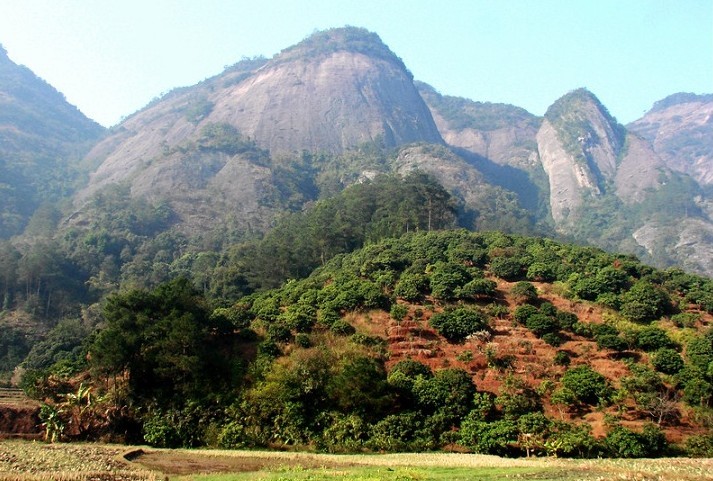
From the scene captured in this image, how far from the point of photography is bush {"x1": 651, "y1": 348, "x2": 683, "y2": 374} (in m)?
33.9

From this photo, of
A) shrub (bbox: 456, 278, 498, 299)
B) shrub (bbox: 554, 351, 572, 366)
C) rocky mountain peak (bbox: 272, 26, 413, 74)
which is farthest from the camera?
rocky mountain peak (bbox: 272, 26, 413, 74)

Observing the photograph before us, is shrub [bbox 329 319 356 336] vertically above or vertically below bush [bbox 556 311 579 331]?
below

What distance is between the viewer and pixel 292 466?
23609 mm

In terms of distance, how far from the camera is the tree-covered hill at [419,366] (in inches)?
1180

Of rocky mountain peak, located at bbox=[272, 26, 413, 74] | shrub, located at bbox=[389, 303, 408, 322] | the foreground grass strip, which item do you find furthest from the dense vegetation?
rocky mountain peak, located at bbox=[272, 26, 413, 74]

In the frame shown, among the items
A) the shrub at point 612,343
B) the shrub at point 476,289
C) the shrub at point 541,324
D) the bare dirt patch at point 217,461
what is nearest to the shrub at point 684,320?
the shrub at point 612,343

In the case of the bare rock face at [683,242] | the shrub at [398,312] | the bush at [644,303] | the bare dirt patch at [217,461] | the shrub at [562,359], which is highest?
the bare rock face at [683,242]

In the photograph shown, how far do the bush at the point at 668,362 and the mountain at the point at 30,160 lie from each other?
108600 mm

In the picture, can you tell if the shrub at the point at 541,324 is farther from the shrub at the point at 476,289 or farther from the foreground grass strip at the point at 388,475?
the foreground grass strip at the point at 388,475

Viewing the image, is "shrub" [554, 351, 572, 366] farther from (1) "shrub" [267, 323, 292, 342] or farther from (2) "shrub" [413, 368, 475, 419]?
(1) "shrub" [267, 323, 292, 342]

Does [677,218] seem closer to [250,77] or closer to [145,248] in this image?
[145,248]

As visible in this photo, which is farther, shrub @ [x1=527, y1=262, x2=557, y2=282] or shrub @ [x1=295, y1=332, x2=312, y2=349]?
shrub @ [x1=527, y1=262, x2=557, y2=282]

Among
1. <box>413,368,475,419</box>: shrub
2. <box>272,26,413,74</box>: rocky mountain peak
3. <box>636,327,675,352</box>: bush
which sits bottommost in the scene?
<box>413,368,475,419</box>: shrub

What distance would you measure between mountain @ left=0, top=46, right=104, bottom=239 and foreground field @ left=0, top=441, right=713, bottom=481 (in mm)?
97132
